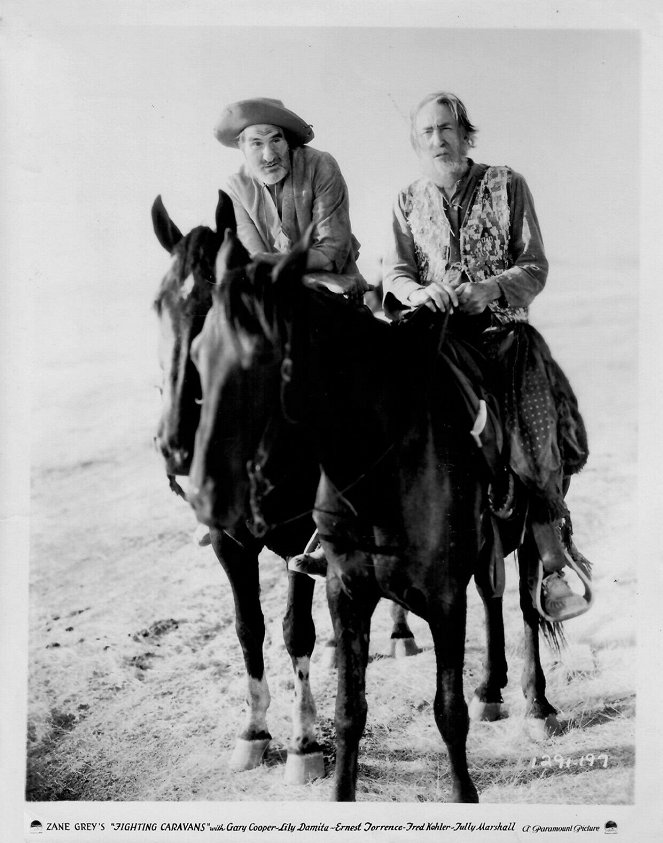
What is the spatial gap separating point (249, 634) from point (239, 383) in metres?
1.00

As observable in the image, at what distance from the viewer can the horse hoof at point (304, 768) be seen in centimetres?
258

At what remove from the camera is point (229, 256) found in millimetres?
2029

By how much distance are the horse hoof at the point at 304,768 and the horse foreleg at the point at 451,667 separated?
0.48 m

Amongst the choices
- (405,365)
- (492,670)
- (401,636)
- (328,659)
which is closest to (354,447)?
(405,365)

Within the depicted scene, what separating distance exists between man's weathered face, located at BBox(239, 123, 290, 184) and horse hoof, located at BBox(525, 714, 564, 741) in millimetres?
1692

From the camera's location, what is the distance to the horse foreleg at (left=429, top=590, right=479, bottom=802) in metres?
2.18

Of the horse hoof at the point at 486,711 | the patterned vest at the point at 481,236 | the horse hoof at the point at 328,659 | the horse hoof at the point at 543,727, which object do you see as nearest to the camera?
the patterned vest at the point at 481,236

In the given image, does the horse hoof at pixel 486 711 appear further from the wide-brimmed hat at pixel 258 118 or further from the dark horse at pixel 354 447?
the wide-brimmed hat at pixel 258 118

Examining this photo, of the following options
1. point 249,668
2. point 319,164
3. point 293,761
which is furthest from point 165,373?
point 293,761

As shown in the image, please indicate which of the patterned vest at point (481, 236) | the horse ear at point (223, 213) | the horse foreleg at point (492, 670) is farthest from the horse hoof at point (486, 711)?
the horse ear at point (223, 213)

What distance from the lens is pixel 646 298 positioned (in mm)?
2650

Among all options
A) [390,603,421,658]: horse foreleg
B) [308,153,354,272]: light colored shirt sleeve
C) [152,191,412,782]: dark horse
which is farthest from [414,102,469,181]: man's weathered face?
[390,603,421,658]: horse foreleg

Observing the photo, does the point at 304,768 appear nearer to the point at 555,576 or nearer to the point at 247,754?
the point at 247,754

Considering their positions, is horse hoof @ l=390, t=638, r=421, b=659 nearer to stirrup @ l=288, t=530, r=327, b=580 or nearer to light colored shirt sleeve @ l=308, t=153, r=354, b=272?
stirrup @ l=288, t=530, r=327, b=580
